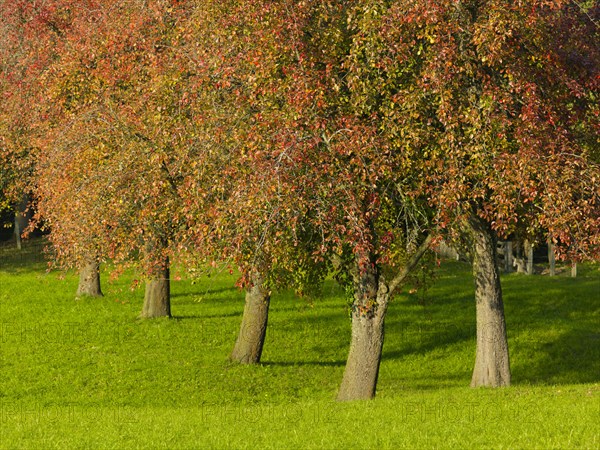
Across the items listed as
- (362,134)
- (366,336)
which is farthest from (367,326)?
(362,134)

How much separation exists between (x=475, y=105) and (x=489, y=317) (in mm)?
6690

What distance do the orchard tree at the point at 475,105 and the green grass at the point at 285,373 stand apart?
3559 millimetres

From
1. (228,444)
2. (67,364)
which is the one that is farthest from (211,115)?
(67,364)

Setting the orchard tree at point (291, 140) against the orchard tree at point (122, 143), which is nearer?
the orchard tree at point (291, 140)

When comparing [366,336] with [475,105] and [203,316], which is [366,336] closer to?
[475,105]

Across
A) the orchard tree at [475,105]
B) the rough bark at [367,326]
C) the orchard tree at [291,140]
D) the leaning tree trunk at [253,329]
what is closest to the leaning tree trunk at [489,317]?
the rough bark at [367,326]

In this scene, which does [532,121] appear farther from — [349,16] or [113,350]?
[113,350]

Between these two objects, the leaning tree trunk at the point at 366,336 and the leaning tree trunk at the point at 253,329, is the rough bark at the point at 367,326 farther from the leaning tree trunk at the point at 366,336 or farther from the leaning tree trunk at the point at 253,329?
the leaning tree trunk at the point at 253,329

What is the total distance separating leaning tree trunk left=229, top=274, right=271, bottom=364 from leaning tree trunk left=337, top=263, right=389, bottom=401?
6474 mm

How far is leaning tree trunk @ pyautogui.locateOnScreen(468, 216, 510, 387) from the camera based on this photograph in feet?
69.6

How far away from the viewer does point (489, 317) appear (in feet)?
71.0

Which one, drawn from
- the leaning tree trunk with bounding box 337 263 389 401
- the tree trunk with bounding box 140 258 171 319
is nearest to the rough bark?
the leaning tree trunk with bounding box 337 263 389 401

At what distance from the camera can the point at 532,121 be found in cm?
1638

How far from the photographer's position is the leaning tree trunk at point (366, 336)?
→ 19.5m
